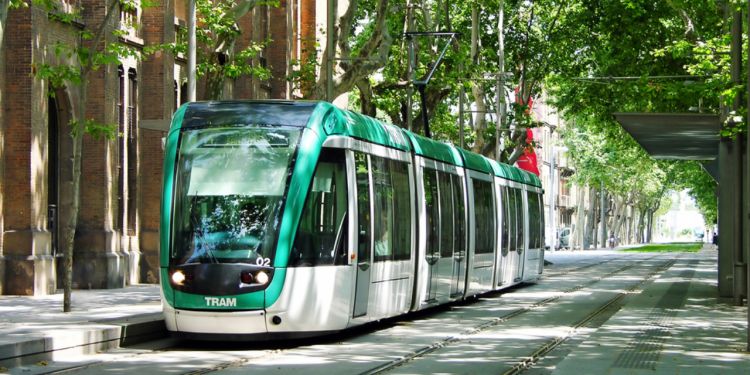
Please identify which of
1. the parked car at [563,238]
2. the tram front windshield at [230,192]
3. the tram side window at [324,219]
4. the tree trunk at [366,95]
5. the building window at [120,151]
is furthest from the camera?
the parked car at [563,238]

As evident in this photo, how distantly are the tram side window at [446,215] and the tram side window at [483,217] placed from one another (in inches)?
95.4

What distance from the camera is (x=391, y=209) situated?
781 inches

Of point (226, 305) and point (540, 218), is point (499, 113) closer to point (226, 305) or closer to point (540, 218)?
point (540, 218)

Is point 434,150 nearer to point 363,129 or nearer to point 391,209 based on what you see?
point 391,209

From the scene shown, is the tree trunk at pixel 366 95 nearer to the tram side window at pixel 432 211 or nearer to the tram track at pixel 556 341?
the tram track at pixel 556 341

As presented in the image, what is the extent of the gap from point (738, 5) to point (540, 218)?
518 inches

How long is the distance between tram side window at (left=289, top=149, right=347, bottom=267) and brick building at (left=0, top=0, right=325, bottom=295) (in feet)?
18.6

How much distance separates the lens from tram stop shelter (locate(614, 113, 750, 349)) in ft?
80.4

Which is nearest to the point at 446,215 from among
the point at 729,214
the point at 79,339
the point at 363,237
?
the point at 363,237

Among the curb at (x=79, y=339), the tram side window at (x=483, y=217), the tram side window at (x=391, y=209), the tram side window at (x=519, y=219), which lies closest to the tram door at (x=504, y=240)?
the tram side window at (x=483, y=217)

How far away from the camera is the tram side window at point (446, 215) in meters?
23.4

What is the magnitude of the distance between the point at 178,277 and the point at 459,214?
923 centimetres

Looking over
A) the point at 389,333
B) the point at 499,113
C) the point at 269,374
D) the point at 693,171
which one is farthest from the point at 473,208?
the point at 693,171

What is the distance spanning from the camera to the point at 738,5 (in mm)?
23688
